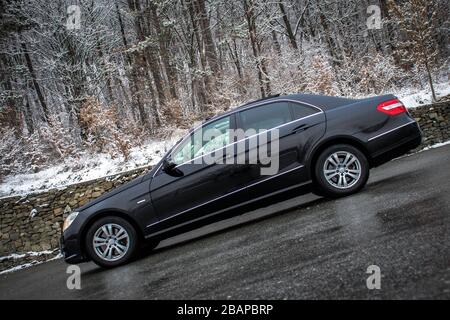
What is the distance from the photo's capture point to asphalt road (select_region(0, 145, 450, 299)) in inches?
121

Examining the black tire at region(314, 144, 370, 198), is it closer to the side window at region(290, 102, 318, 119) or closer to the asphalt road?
the asphalt road

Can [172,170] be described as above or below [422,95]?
below

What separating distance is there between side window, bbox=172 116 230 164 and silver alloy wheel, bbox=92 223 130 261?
50.5 inches

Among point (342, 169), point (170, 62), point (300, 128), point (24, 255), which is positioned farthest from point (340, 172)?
point (170, 62)

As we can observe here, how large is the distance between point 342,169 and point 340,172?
54 millimetres

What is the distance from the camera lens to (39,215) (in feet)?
37.2

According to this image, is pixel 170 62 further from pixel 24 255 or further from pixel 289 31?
pixel 24 255

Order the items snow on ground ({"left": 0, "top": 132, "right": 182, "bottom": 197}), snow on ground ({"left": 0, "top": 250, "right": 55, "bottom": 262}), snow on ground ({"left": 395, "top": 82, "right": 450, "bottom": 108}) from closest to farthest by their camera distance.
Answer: snow on ground ({"left": 0, "top": 250, "right": 55, "bottom": 262}) → snow on ground ({"left": 395, "top": 82, "right": 450, "bottom": 108}) → snow on ground ({"left": 0, "top": 132, "right": 182, "bottom": 197})

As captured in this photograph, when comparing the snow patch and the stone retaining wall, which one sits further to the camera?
the stone retaining wall

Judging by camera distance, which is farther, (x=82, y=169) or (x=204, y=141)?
(x=82, y=169)

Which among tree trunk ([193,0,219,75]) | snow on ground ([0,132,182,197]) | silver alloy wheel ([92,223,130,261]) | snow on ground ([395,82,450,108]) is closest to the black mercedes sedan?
silver alloy wheel ([92,223,130,261])

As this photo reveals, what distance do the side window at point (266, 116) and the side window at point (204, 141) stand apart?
28 cm

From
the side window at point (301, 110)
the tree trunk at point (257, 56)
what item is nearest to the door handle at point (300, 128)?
the side window at point (301, 110)

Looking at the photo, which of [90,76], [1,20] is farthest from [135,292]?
[1,20]
